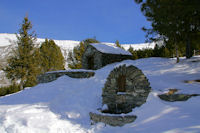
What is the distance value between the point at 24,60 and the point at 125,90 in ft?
49.4

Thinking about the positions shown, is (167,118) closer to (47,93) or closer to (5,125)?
(5,125)

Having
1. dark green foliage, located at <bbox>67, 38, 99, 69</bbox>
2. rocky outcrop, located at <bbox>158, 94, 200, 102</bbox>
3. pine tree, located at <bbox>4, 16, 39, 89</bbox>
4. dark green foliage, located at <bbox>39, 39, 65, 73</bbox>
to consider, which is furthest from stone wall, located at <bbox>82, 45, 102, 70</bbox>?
dark green foliage, located at <bbox>39, 39, 65, 73</bbox>

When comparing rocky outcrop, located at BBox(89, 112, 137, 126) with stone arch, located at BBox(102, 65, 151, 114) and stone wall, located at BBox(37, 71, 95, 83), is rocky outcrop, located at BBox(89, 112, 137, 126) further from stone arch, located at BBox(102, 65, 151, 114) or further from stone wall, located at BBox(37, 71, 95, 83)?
stone wall, located at BBox(37, 71, 95, 83)

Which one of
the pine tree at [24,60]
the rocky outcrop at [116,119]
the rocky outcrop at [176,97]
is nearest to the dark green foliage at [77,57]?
the pine tree at [24,60]

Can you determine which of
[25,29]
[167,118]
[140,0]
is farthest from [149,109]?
[25,29]

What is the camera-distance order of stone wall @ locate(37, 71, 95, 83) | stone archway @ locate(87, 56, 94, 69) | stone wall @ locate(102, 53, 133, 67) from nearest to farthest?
stone wall @ locate(37, 71, 95, 83) → stone wall @ locate(102, 53, 133, 67) → stone archway @ locate(87, 56, 94, 69)

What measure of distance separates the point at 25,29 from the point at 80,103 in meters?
15.9

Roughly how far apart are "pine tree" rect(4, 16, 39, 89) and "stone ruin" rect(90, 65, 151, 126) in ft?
44.9

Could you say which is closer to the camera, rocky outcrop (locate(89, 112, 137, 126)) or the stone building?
rocky outcrop (locate(89, 112, 137, 126))

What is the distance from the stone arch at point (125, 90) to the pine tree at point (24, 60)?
13.7m

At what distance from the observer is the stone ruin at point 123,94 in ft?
15.0

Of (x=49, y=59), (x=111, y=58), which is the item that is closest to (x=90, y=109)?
(x=111, y=58)

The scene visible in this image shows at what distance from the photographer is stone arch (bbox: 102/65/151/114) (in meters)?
4.97

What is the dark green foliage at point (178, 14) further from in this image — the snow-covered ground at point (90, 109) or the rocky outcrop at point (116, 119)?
the rocky outcrop at point (116, 119)
